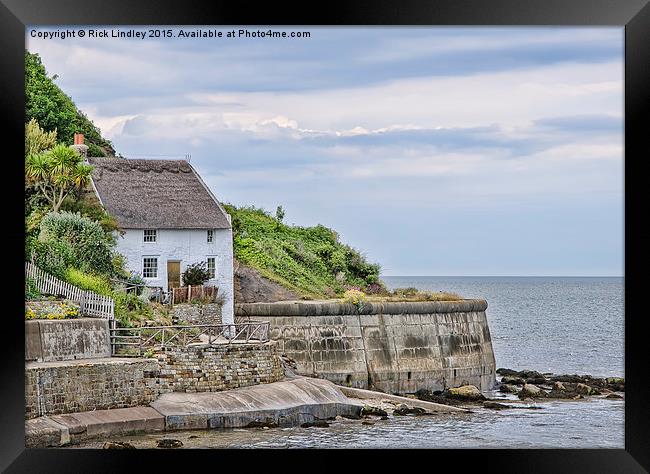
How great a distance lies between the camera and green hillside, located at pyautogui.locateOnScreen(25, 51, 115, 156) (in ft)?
89.9

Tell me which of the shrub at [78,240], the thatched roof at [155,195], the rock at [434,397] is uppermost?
the thatched roof at [155,195]

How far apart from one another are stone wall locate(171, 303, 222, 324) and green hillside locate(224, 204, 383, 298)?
4.21 metres

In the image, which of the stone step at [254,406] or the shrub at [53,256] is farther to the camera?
the shrub at [53,256]

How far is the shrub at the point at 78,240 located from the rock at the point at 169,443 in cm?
551

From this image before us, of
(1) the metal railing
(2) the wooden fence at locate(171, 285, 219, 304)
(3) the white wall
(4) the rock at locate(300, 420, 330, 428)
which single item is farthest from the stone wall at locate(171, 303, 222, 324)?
(4) the rock at locate(300, 420, 330, 428)

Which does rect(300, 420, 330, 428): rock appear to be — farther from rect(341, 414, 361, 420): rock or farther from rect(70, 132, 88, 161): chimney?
rect(70, 132, 88, 161): chimney

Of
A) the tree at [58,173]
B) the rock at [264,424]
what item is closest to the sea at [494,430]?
the rock at [264,424]

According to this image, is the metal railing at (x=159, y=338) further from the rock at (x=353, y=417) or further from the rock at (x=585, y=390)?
the rock at (x=585, y=390)

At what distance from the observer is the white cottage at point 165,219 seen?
2227 centimetres

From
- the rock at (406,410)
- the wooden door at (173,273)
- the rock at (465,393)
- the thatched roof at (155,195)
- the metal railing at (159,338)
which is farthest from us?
the rock at (465,393)
